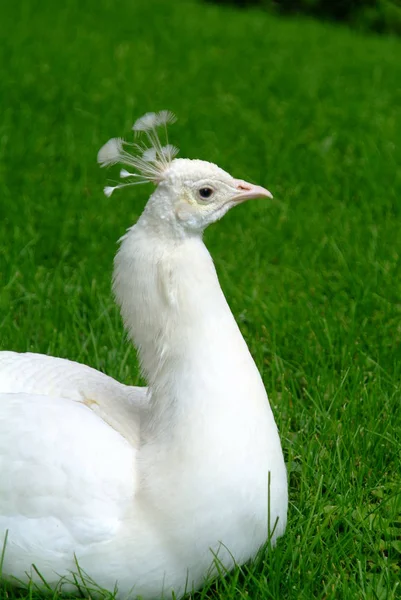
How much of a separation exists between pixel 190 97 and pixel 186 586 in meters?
4.70

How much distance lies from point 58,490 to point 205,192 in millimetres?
765

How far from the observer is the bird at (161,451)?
82.7 inches

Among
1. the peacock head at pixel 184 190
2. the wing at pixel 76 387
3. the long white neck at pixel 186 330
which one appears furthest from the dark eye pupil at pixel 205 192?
the wing at pixel 76 387

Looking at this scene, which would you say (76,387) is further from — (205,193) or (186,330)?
(205,193)

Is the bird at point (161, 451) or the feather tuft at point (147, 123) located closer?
the bird at point (161, 451)

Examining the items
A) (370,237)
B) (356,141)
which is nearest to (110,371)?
(370,237)

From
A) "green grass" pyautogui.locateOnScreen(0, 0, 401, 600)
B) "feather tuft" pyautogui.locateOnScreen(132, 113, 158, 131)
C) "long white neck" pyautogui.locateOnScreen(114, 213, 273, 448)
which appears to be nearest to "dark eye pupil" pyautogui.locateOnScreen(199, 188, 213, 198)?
"long white neck" pyautogui.locateOnScreen(114, 213, 273, 448)

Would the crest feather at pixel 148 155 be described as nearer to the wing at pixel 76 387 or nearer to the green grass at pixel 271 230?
the wing at pixel 76 387

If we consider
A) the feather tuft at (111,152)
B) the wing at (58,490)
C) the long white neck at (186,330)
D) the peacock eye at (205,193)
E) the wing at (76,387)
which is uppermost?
the feather tuft at (111,152)

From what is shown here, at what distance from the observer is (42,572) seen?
83.7 inches

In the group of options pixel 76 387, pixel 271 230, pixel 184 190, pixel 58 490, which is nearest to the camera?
pixel 58 490

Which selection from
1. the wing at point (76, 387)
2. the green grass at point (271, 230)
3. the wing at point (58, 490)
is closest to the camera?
the wing at point (58, 490)

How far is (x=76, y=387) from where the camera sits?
2455 millimetres

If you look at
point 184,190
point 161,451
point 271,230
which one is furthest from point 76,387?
point 271,230
